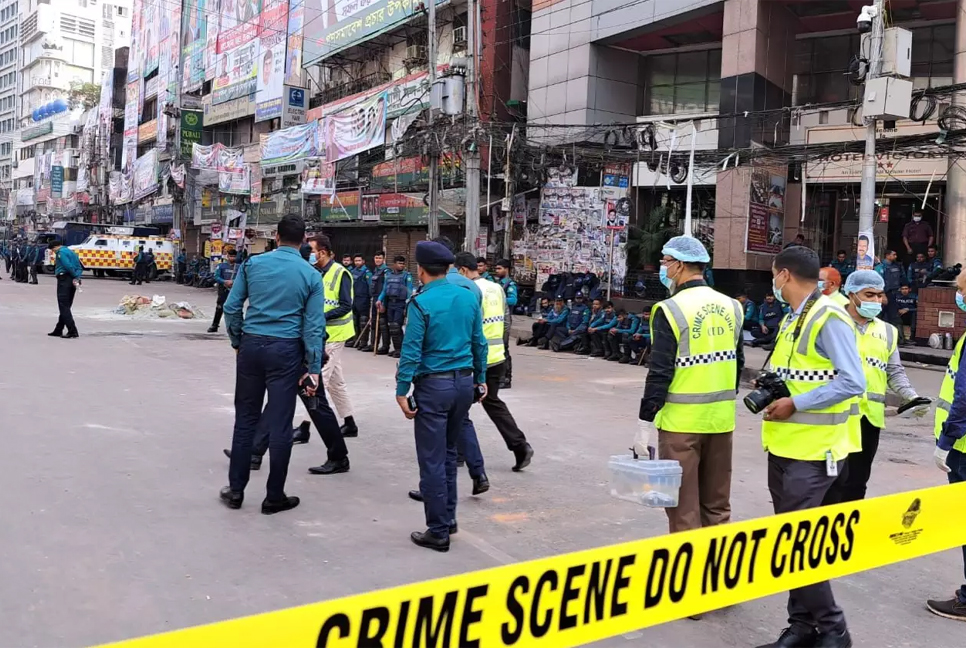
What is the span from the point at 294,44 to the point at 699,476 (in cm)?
3482

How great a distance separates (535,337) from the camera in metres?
17.8

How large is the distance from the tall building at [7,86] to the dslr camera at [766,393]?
107637 mm

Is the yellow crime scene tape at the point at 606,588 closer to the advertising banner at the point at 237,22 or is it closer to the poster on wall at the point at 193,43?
the advertising banner at the point at 237,22

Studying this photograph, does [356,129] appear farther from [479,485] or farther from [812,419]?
[812,419]

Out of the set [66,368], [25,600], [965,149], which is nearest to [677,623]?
[25,600]

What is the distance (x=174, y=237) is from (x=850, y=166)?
32.4 meters

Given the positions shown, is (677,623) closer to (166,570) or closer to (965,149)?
(166,570)

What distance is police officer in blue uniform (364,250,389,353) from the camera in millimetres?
15091

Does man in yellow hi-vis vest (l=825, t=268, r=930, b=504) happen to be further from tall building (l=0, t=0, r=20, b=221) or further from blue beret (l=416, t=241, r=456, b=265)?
tall building (l=0, t=0, r=20, b=221)

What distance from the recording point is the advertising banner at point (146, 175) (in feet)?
150

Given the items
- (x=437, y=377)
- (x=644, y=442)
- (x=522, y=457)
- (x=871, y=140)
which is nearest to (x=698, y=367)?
(x=644, y=442)

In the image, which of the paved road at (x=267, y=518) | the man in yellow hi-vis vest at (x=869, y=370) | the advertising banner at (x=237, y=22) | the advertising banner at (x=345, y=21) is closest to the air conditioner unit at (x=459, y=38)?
the advertising banner at (x=345, y=21)

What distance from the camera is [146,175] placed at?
47188mm

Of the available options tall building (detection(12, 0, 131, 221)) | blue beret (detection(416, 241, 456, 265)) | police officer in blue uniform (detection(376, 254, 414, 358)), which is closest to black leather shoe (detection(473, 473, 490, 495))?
blue beret (detection(416, 241, 456, 265))
